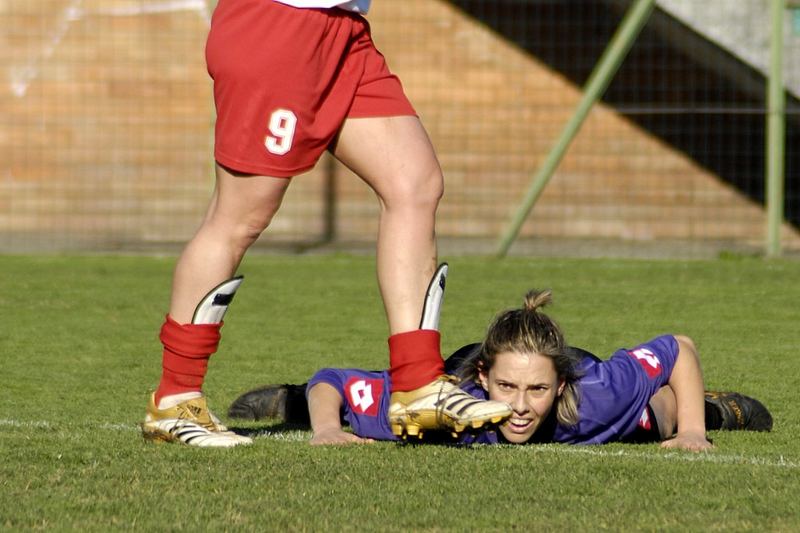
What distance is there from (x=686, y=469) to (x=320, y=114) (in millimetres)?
1310

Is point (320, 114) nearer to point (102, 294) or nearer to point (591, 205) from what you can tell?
point (102, 294)

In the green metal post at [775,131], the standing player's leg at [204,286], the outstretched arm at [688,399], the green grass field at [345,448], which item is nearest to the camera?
the green grass field at [345,448]

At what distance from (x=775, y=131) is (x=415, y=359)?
7.79 meters

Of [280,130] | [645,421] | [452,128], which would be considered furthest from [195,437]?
[452,128]

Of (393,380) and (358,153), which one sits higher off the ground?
(358,153)

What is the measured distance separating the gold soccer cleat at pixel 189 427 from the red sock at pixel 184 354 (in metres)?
Result: 0.04

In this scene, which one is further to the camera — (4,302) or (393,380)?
(4,302)

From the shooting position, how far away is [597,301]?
8.69 metres

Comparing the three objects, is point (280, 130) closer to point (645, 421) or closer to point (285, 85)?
point (285, 85)

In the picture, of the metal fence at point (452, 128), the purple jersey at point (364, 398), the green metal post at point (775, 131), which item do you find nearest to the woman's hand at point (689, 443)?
the purple jersey at point (364, 398)

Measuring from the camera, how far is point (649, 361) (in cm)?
475

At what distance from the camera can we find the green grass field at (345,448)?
3.43 m

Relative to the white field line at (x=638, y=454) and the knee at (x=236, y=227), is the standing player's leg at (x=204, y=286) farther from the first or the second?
the white field line at (x=638, y=454)

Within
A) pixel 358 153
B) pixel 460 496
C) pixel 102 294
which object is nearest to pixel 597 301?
pixel 102 294
